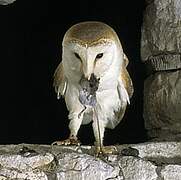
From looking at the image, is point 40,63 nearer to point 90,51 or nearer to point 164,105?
point 164,105

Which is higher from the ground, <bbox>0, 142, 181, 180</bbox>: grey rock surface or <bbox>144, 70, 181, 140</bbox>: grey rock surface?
<bbox>144, 70, 181, 140</bbox>: grey rock surface

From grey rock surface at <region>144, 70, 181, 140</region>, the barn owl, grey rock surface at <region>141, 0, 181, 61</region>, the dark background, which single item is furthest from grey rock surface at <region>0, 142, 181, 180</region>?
the dark background

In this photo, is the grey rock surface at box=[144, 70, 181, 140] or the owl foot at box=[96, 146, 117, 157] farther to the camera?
the grey rock surface at box=[144, 70, 181, 140]

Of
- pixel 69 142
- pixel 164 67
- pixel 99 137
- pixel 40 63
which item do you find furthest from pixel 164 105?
pixel 40 63

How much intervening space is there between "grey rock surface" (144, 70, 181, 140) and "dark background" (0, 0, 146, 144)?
3.06 ft

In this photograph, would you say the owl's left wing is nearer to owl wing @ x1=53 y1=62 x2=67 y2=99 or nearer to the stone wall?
the stone wall

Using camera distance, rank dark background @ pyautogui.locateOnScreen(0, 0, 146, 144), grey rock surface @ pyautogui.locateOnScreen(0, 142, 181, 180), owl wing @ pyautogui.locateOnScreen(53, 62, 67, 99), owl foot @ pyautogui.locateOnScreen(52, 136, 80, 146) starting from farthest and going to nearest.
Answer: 1. dark background @ pyautogui.locateOnScreen(0, 0, 146, 144)
2. owl wing @ pyautogui.locateOnScreen(53, 62, 67, 99)
3. owl foot @ pyautogui.locateOnScreen(52, 136, 80, 146)
4. grey rock surface @ pyautogui.locateOnScreen(0, 142, 181, 180)

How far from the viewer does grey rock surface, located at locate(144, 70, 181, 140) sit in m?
3.11

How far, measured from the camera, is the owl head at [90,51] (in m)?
2.73

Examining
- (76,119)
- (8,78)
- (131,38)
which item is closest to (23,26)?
(8,78)

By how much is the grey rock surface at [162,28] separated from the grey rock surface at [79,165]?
558 mm

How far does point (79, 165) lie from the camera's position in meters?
2.71

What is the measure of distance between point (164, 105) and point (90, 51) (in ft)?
1.92

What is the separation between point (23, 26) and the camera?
14.4 ft
